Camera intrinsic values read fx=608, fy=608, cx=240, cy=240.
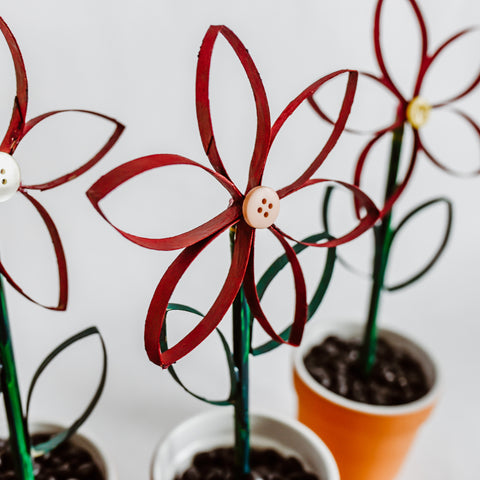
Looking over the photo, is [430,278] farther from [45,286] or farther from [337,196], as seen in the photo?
[45,286]

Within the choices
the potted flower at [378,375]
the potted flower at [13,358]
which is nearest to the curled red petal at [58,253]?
the potted flower at [13,358]

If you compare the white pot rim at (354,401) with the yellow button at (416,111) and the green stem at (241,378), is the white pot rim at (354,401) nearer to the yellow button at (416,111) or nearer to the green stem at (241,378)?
the green stem at (241,378)

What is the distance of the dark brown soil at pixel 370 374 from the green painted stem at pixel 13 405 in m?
0.29

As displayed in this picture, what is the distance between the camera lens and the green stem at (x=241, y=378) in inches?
15.4

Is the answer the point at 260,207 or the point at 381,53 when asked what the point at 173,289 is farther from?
the point at 381,53

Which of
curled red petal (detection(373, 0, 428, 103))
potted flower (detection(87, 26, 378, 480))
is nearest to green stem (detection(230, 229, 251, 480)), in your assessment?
potted flower (detection(87, 26, 378, 480))

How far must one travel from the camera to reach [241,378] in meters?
0.42

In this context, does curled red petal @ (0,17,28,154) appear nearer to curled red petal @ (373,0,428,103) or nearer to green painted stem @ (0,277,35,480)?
green painted stem @ (0,277,35,480)

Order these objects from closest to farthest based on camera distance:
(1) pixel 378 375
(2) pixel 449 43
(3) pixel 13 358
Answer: (3) pixel 13 358, (2) pixel 449 43, (1) pixel 378 375

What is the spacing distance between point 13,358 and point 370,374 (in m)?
0.37

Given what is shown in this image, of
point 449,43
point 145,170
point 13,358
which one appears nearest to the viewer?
point 145,170

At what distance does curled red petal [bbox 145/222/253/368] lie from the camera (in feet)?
1.06

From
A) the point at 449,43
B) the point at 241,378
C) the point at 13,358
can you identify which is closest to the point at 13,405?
the point at 13,358

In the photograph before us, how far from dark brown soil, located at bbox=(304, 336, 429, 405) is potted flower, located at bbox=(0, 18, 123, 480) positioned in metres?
0.25
